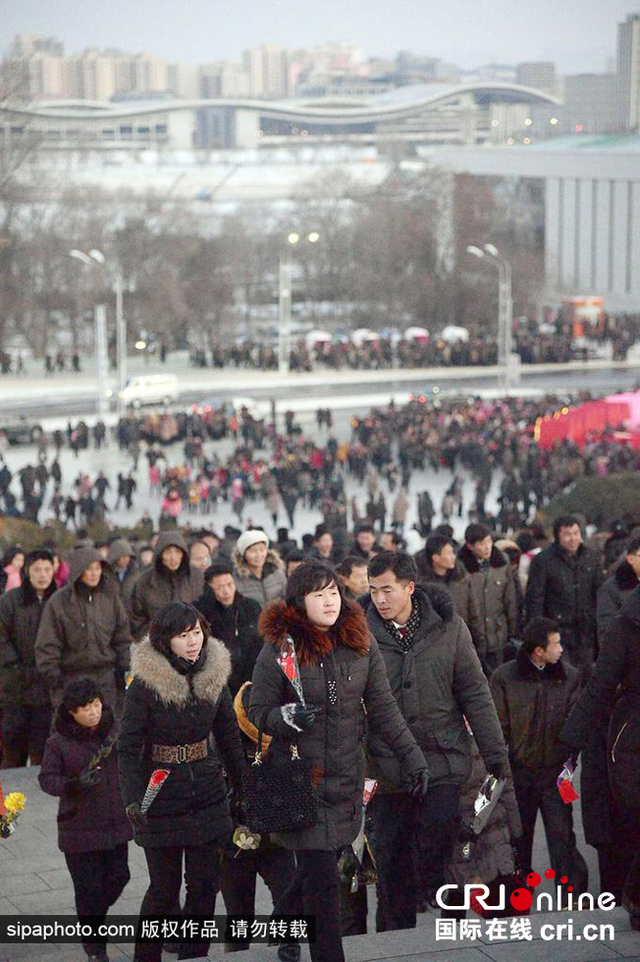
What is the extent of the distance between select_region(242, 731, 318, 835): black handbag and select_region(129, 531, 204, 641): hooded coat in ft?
10.5

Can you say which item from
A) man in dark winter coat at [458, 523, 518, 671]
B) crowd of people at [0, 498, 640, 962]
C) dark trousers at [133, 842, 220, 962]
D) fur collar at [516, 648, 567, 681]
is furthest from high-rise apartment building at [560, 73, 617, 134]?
dark trousers at [133, 842, 220, 962]

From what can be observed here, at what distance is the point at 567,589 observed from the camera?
8.78 m

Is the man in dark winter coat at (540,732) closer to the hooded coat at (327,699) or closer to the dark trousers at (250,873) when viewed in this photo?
the dark trousers at (250,873)

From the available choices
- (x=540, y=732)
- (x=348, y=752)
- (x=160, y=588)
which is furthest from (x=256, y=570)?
(x=348, y=752)

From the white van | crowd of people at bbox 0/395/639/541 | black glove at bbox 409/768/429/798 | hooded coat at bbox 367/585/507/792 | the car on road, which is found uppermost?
hooded coat at bbox 367/585/507/792

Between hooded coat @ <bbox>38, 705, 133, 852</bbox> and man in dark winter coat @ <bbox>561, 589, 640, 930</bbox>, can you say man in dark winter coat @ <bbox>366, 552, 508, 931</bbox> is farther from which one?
hooded coat @ <bbox>38, 705, 133, 852</bbox>

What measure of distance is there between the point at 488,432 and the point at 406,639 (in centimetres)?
2527

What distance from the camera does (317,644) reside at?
197 inches

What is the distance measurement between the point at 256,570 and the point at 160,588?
1.49ft

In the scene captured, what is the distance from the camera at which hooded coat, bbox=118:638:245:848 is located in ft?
17.4

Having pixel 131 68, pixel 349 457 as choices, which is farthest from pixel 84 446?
pixel 131 68

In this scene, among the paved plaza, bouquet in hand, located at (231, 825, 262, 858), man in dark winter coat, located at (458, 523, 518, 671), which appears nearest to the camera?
the paved plaza

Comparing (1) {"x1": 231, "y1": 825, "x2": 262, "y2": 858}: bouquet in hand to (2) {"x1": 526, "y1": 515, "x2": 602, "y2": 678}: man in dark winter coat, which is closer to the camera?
(1) {"x1": 231, "y1": 825, "x2": 262, "y2": 858}: bouquet in hand

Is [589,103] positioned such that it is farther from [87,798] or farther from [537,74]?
[87,798]
